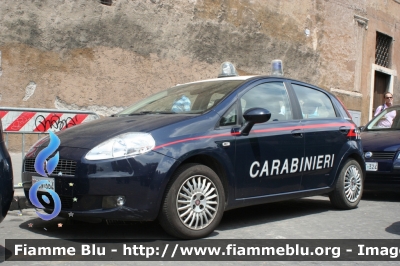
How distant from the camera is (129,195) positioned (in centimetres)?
432

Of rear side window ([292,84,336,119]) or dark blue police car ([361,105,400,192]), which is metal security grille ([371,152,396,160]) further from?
rear side window ([292,84,336,119])

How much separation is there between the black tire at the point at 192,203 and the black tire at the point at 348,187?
211 cm

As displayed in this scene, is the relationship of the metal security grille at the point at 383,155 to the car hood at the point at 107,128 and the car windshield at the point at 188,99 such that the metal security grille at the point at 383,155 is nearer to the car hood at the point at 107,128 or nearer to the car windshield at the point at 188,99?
the car windshield at the point at 188,99

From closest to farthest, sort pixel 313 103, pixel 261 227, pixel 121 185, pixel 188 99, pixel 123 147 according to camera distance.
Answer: pixel 121 185 → pixel 123 147 → pixel 261 227 → pixel 188 99 → pixel 313 103

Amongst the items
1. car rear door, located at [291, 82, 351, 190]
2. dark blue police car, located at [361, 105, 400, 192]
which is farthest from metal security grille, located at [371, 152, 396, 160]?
car rear door, located at [291, 82, 351, 190]

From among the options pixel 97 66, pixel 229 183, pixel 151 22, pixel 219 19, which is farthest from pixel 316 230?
pixel 219 19

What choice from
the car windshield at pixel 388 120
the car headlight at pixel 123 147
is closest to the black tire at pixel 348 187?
the car windshield at pixel 388 120

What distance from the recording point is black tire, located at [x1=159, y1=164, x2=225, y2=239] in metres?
4.48

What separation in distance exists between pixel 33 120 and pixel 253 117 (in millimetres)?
3080

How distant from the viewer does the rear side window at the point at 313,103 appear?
610 cm

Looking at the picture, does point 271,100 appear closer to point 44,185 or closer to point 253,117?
point 253,117

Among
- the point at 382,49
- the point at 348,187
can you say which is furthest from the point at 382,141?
the point at 382,49

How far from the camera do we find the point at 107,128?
4797 mm

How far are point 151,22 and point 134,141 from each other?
7156mm
